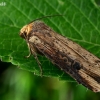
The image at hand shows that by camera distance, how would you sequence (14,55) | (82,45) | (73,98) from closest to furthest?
1. (14,55)
2. (82,45)
3. (73,98)

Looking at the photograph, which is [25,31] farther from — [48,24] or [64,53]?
[64,53]

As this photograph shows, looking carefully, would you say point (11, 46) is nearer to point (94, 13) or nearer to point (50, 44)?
point (50, 44)

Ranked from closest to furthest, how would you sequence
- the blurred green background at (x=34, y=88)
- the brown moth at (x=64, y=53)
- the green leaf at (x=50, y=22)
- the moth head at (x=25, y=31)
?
1. the brown moth at (x=64, y=53)
2. the green leaf at (x=50, y=22)
3. the moth head at (x=25, y=31)
4. the blurred green background at (x=34, y=88)

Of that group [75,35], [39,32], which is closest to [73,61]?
[75,35]

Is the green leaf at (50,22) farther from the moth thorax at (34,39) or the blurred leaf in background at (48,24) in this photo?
the moth thorax at (34,39)

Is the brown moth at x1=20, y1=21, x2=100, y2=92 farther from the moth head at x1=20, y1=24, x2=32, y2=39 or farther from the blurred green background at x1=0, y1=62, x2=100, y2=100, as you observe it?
the blurred green background at x1=0, y1=62, x2=100, y2=100

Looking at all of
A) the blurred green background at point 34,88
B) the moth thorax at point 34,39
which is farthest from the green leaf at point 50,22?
the blurred green background at point 34,88

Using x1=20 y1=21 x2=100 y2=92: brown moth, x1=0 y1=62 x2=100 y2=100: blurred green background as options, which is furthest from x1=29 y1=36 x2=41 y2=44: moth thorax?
x1=0 y1=62 x2=100 y2=100: blurred green background
